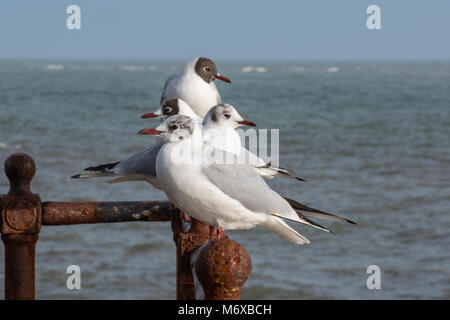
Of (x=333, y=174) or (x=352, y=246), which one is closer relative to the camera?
(x=352, y=246)

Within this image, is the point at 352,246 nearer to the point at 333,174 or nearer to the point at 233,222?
the point at 333,174

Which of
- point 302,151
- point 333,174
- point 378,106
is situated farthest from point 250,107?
point 333,174

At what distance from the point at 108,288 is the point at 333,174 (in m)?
5.91

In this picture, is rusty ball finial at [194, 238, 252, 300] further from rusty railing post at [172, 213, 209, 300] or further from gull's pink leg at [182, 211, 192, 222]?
gull's pink leg at [182, 211, 192, 222]

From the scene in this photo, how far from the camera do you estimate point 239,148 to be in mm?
2930

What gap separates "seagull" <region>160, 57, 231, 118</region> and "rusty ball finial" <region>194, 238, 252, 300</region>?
5.94 feet

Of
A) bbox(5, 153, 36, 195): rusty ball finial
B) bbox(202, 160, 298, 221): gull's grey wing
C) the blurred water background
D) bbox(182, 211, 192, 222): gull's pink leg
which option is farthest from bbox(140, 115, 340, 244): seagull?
the blurred water background

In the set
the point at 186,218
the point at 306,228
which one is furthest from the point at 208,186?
the point at 306,228

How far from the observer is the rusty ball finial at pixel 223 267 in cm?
177

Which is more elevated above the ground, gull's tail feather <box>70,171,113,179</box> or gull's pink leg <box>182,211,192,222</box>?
gull's tail feather <box>70,171,113,179</box>

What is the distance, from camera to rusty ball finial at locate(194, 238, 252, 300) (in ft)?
5.82

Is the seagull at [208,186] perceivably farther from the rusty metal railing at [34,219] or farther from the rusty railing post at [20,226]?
the rusty railing post at [20,226]
